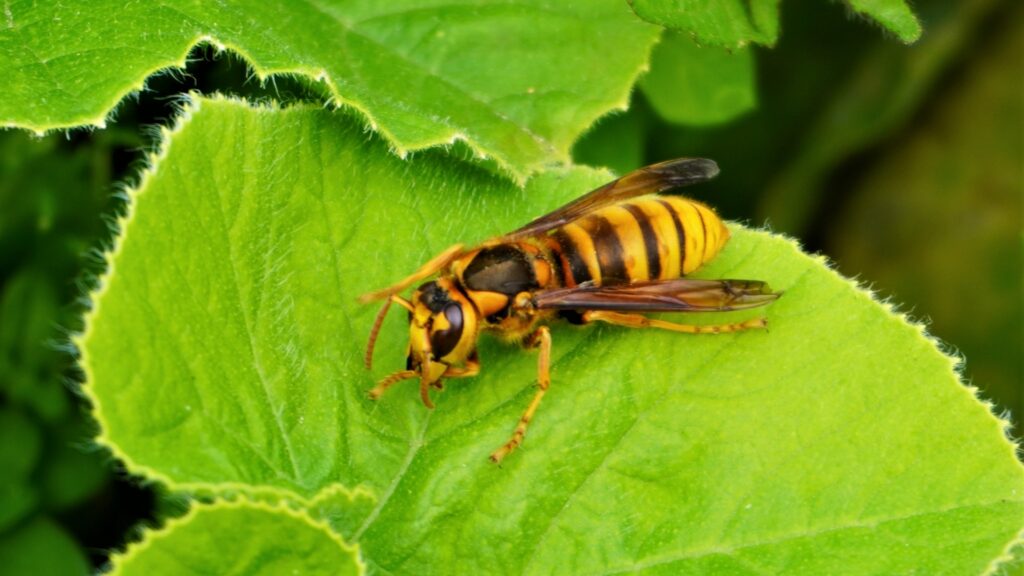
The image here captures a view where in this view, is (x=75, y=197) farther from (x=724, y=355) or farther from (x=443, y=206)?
(x=724, y=355)

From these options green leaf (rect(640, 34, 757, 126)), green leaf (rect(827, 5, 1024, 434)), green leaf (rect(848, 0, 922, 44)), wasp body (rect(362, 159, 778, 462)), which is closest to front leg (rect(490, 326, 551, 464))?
wasp body (rect(362, 159, 778, 462))

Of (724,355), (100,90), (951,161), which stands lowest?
(951,161)

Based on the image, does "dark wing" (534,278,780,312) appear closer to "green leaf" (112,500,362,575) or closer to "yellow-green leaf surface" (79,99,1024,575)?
"yellow-green leaf surface" (79,99,1024,575)

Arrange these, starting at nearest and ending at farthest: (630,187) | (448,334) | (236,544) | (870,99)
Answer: (236,544) < (448,334) < (630,187) < (870,99)

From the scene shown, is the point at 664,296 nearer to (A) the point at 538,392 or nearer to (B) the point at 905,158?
(A) the point at 538,392

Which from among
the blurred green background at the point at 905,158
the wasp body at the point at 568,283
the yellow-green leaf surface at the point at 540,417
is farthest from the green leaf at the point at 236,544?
the blurred green background at the point at 905,158

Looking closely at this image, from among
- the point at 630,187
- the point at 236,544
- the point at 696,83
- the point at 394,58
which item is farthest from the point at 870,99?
the point at 236,544

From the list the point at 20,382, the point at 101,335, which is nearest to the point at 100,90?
the point at 101,335
